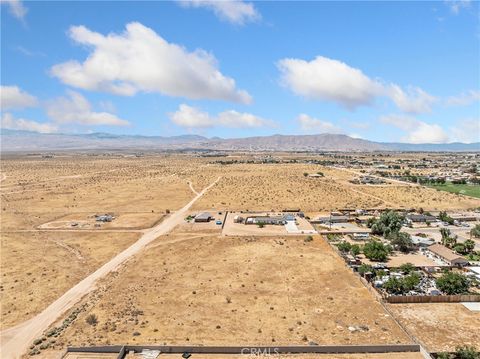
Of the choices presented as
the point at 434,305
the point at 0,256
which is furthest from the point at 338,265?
the point at 0,256

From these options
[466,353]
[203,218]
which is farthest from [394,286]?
[203,218]

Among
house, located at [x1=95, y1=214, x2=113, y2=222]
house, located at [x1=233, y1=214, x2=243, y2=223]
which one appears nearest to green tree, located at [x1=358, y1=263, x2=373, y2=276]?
house, located at [x1=233, y1=214, x2=243, y2=223]

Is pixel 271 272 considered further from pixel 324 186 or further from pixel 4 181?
pixel 4 181

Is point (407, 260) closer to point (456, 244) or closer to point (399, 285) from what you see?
point (456, 244)

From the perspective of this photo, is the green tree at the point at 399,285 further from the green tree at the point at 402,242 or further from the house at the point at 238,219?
the house at the point at 238,219

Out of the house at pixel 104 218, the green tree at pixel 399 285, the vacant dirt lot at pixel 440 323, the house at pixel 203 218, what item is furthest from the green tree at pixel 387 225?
the house at pixel 104 218

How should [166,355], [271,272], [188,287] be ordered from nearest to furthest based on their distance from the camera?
1. [166,355]
2. [188,287]
3. [271,272]
